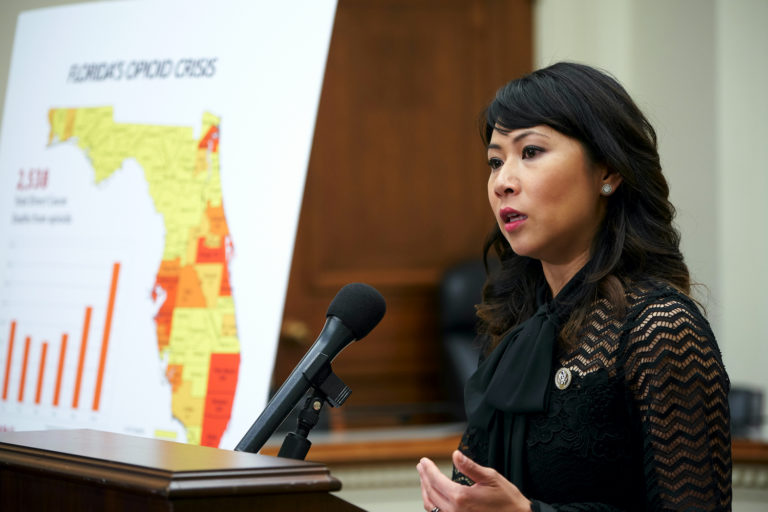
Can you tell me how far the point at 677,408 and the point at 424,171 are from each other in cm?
349

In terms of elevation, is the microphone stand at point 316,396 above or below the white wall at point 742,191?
below

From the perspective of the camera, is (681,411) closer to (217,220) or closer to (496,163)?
(496,163)

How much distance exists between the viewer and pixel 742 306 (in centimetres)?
406

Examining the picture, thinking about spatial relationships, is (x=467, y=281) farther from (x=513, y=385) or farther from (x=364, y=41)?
(x=513, y=385)

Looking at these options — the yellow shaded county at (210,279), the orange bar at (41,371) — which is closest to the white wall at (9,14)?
the orange bar at (41,371)

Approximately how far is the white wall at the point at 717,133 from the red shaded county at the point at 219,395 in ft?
8.91

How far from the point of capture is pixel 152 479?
0.92 m

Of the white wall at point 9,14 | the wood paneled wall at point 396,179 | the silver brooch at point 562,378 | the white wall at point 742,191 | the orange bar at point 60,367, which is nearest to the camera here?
the silver brooch at point 562,378

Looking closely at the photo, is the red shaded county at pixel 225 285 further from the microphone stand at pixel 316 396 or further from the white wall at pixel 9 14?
the white wall at pixel 9 14

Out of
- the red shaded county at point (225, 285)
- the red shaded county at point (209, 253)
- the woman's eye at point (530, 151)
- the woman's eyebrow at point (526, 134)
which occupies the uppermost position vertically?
the woman's eyebrow at point (526, 134)

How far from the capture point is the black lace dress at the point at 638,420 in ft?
4.29

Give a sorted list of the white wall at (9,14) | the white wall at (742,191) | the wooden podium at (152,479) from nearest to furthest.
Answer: the wooden podium at (152,479) → the white wall at (9,14) → the white wall at (742,191)

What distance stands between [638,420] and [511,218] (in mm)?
368

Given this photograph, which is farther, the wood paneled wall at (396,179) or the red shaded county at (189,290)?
the wood paneled wall at (396,179)
